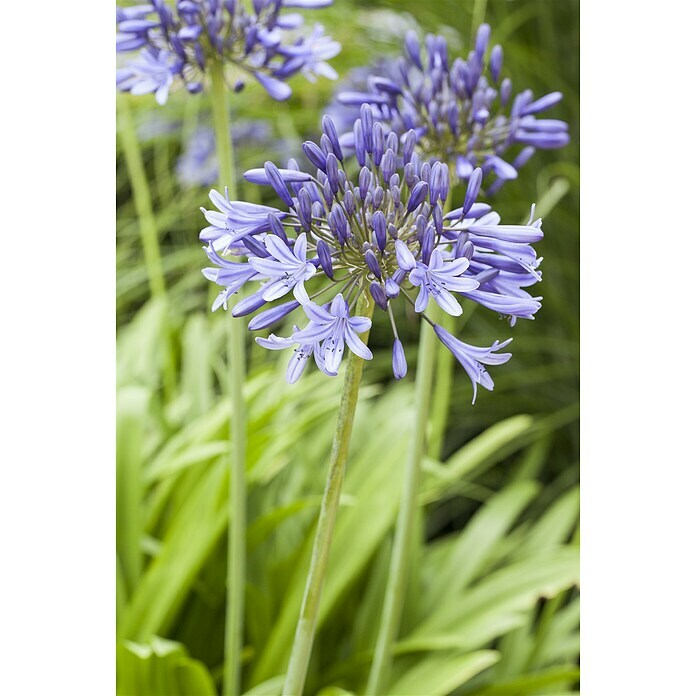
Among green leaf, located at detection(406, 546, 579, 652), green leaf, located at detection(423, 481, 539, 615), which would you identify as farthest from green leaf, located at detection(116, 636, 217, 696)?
green leaf, located at detection(423, 481, 539, 615)

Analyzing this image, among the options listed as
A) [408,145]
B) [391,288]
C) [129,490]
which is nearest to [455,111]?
[408,145]

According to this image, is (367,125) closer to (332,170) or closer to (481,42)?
(332,170)

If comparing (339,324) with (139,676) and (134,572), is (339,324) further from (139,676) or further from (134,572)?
(134,572)

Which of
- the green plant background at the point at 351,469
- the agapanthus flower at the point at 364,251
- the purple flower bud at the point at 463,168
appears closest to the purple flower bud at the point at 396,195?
the agapanthus flower at the point at 364,251

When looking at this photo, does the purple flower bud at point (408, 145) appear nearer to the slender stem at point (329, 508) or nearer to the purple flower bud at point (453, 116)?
the slender stem at point (329, 508)
